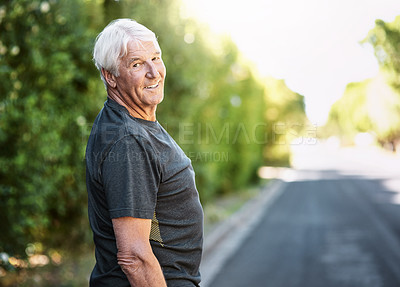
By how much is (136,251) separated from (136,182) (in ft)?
0.76

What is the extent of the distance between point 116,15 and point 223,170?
976cm

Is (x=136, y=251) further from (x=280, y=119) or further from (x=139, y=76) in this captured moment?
(x=280, y=119)

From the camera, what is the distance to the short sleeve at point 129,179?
144 centimetres

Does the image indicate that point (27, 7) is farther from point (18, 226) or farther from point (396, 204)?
point (396, 204)

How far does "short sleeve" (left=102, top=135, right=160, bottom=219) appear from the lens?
144cm

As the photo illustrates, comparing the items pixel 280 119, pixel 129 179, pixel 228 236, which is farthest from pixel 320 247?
pixel 280 119

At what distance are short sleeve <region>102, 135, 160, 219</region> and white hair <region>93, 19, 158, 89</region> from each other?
0.33m

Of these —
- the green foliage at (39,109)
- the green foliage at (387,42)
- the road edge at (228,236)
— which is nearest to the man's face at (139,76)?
the green foliage at (39,109)

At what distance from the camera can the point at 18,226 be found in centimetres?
433

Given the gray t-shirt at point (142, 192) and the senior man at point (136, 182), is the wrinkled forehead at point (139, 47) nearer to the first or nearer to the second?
the senior man at point (136, 182)

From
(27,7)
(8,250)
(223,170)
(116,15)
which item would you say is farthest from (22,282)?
(223,170)

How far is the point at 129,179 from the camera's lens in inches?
56.6

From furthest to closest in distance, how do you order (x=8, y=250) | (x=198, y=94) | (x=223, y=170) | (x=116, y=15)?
(x=223, y=170) < (x=198, y=94) < (x=116, y=15) < (x=8, y=250)

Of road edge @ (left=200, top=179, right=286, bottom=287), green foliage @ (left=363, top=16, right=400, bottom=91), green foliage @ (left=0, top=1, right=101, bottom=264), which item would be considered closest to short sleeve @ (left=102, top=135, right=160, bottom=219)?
green foliage @ (left=0, top=1, right=101, bottom=264)
